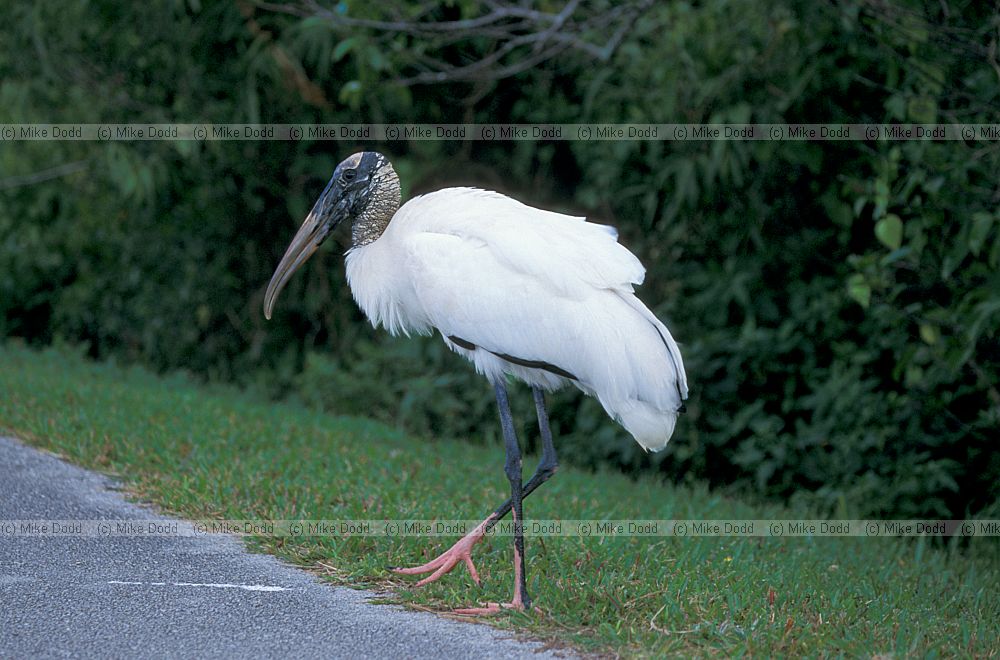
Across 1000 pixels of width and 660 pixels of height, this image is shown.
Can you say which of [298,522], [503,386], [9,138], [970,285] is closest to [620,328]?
[503,386]

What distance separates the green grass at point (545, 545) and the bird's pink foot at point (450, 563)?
2.1 inches

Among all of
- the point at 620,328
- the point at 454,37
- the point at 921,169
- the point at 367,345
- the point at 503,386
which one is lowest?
the point at 367,345

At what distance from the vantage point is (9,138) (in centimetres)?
1265

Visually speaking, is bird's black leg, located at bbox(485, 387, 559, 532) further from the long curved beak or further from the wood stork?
the long curved beak

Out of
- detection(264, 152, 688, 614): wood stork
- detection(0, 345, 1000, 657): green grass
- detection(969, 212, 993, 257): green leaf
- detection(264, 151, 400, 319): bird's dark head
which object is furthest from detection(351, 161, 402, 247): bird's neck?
detection(969, 212, 993, 257): green leaf

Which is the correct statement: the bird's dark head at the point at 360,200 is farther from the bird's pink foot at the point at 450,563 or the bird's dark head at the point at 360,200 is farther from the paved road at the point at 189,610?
the bird's pink foot at the point at 450,563

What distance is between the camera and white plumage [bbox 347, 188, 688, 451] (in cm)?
461

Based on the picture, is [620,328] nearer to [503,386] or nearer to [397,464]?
[503,386]

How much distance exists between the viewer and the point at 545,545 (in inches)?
203

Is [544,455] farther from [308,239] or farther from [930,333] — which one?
[930,333]

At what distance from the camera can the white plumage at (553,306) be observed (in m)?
4.61

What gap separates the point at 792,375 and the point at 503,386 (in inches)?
182

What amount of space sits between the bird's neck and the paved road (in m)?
1.45

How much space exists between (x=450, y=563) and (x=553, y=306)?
107 centimetres
